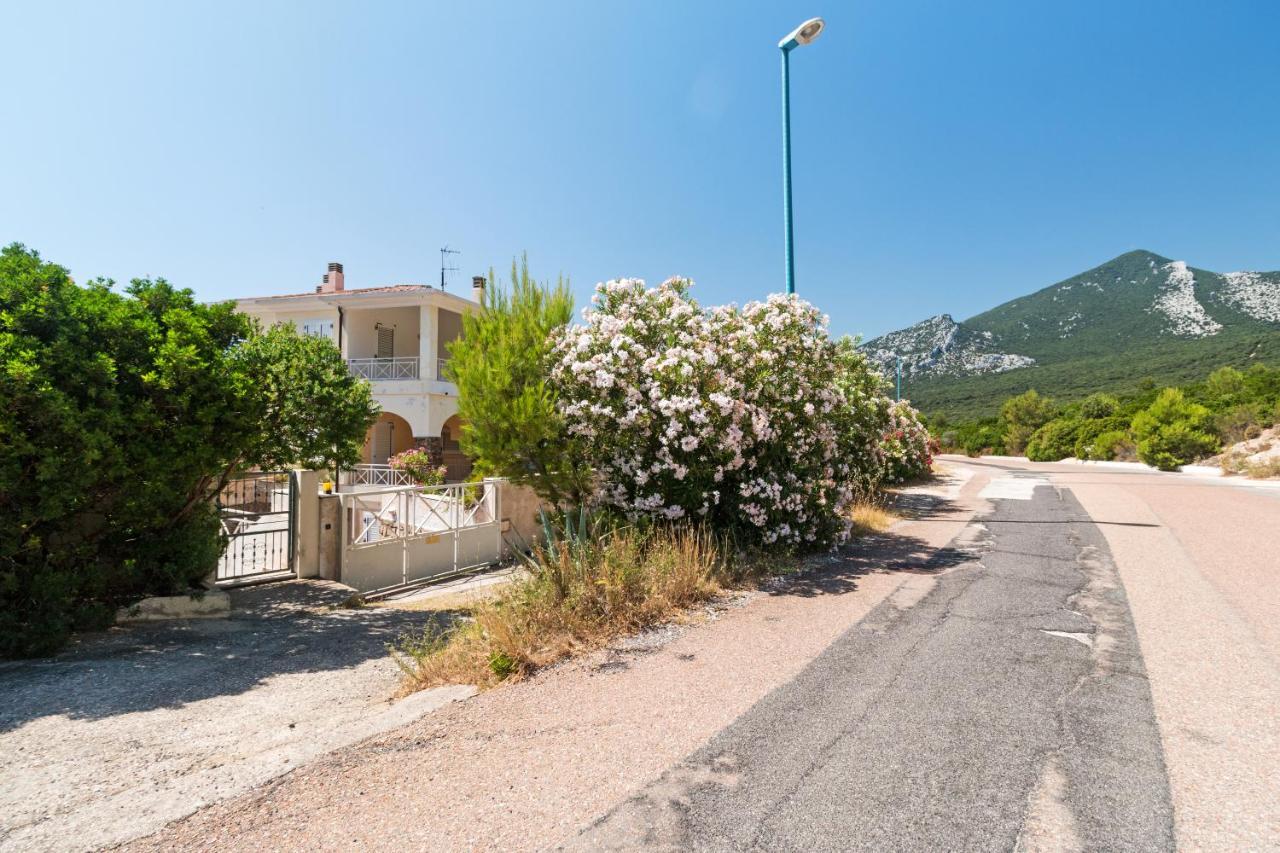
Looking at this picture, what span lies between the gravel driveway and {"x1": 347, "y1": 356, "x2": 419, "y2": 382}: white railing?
14.9m

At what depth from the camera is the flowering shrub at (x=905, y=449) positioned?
17.8 meters

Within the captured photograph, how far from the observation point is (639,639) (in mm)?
5043

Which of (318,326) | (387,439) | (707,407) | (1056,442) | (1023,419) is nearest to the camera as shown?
(707,407)

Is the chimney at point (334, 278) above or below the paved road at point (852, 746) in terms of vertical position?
above

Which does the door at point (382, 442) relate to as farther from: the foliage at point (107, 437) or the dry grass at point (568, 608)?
the dry grass at point (568, 608)

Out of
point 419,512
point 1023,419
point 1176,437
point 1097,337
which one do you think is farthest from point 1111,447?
point 1097,337

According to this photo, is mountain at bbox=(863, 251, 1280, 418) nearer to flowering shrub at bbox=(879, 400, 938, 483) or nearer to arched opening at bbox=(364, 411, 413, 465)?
flowering shrub at bbox=(879, 400, 938, 483)

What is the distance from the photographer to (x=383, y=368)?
2116 centimetres

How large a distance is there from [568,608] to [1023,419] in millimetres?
51816

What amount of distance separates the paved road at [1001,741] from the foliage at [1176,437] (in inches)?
1075

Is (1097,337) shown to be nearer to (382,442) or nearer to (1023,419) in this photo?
(1023,419)

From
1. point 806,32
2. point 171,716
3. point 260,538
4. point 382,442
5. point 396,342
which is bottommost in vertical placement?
point 171,716

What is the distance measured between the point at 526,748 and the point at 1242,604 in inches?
265

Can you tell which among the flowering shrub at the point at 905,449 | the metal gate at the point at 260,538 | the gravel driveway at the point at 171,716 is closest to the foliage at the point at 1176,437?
the flowering shrub at the point at 905,449
